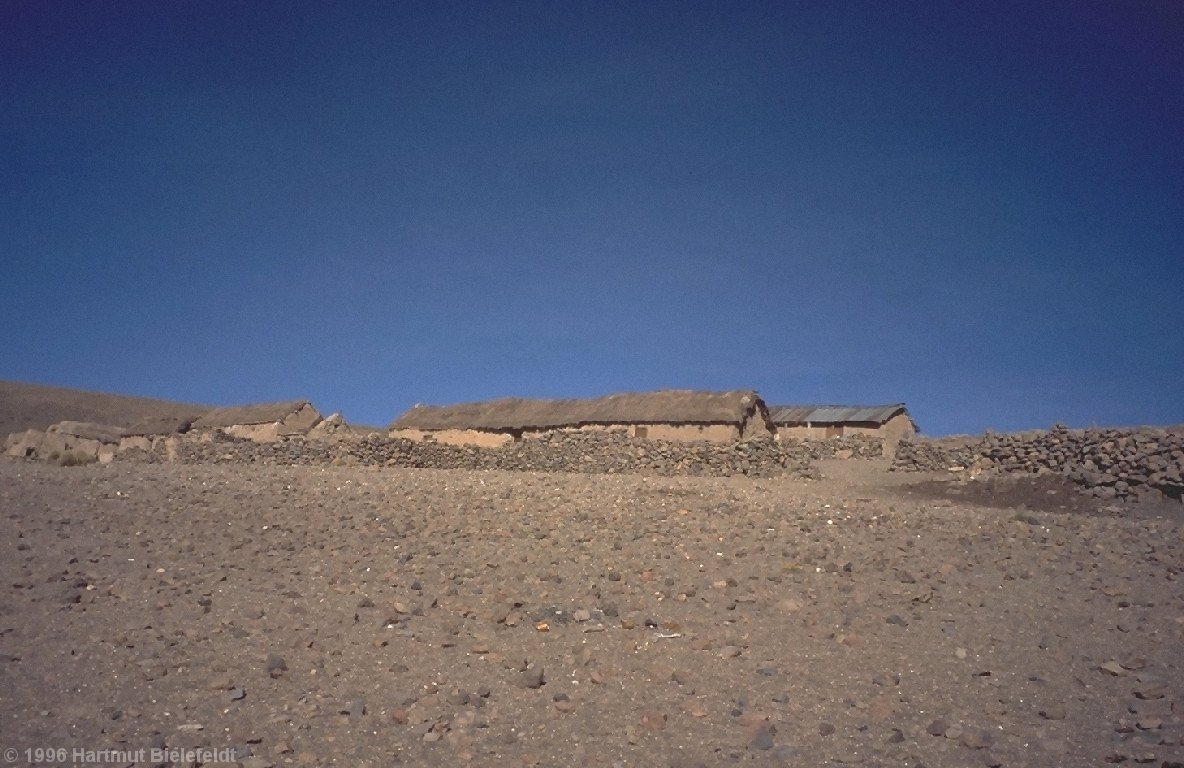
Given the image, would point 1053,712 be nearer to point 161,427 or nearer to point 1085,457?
point 1085,457

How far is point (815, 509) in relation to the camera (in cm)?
1181

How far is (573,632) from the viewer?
7.42 meters

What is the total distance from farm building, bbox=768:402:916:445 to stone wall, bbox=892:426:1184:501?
13.3 m

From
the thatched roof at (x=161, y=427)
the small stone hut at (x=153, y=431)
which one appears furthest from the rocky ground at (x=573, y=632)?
the thatched roof at (x=161, y=427)

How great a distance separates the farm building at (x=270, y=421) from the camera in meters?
35.6

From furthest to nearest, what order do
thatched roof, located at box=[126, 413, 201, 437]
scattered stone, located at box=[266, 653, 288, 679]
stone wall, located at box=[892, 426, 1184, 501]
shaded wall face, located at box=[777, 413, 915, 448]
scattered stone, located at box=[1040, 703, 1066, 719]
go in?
shaded wall face, located at box=[777, 413, 915, 448] < thatched roof, located at box=[126, 413, 201, 437] < stone wall, located at box=[892, 426, 1184, 501] < scattered stone, located at box=[266, 653, 288, 679] < scattered stone, located at box=[1040, 703, 1066, 719]

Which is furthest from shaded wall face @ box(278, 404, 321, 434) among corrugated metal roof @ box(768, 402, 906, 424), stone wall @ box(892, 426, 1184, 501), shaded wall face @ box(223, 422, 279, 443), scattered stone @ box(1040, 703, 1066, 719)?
scattered stone @ box(1040, 703, 1066, 719)

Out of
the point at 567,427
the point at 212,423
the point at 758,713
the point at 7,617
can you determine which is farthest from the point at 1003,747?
the point at 212,423

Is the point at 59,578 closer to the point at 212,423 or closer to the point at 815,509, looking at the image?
the point at 815,509

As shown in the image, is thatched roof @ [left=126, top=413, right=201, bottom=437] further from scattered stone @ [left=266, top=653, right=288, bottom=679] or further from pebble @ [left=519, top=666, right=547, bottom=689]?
pebble @ [left=519, top=666, right=547, bottom=689]

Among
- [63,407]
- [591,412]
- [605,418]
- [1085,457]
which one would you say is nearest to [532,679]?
[1085,457]

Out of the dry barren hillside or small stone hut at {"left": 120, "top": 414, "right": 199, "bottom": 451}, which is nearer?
small stone hut at {"left": 120, "top": 414, "right": 199, "bottom": 451}

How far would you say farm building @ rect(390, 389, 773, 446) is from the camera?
2636 centimetres

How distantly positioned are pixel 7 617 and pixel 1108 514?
16798 mm
